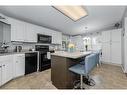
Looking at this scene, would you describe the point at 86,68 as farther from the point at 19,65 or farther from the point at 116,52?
the point at 116,52

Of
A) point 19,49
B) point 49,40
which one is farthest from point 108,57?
point 19,49

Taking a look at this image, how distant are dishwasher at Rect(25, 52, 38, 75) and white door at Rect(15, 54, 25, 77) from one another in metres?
0.10

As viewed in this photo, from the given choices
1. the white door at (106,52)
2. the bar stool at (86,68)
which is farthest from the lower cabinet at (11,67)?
the white door at (106,52)

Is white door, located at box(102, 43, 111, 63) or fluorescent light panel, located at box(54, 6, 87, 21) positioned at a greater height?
fluorescent light panel, located at box(54, 6, 87, 21)

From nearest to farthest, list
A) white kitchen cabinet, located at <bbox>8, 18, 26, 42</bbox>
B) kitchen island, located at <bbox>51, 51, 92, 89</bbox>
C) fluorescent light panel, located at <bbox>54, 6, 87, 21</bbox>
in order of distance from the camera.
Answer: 1. kitchen island, located at <bbox>51, 51, 92, 89</bbox>
2. fluorescent light panel, located at <bbox>54, 6, 87, 21</bbox>
3. white kitchen cabinet, located at <bbox>8, 18, 26, 42</bbox>

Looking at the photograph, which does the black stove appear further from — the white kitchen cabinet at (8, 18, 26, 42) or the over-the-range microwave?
the white kitchen cabinet at (8, 18, 26, 42)

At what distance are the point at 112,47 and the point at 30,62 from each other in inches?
172

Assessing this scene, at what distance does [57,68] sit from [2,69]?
139cm

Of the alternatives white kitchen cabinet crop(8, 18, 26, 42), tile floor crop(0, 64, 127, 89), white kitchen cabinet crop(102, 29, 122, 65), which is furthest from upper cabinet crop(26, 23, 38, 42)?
white kitchen cabinet crop(102, 29, 122, 65)

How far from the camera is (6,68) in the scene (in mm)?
2266

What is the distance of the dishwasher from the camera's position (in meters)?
2.97

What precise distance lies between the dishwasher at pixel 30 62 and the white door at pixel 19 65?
4.0 inches
